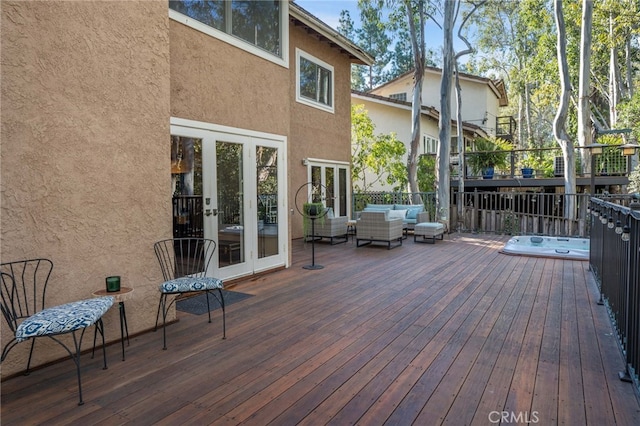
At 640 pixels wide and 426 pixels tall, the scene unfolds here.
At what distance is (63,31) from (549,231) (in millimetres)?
10604

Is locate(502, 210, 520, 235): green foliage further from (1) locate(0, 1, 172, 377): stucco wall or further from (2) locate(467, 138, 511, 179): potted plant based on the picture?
(1) locate(0, 1, 172, 377): stucco wall

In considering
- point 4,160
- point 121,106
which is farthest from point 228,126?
point 4,160

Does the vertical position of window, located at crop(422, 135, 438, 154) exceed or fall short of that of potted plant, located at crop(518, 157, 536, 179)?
it exceeds it

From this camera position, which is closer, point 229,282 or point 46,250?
point 46,250

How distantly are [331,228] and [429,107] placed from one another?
8477 mm

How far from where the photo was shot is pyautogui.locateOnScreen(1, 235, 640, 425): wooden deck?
85.5 inches

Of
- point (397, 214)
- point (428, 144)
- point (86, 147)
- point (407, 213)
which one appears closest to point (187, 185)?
point (86, 147)

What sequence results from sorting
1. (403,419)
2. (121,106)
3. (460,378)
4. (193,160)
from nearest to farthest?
1. (403,419)
2. (460,378)
3. (121,106)
4. (193,160)

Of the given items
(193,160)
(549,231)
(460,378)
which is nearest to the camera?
(460,378)

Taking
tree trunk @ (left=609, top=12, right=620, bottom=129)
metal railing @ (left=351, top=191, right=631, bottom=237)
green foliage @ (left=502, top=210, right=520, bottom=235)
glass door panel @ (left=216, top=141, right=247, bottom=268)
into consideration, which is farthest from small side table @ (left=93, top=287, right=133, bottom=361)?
tree trunk @ (left=609, top=12, right=620, bottom=129)

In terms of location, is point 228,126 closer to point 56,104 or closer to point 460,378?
point 56,104

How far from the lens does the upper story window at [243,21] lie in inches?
179

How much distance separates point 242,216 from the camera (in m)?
5.32

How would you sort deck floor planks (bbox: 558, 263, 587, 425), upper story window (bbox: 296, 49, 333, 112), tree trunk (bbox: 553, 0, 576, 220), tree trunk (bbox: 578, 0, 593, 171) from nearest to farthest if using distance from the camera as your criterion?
deck floor planks (bbox: 558, 263, 587, 425)
upper story window (bbox: 296, 49, 333, 112)
tree trunk (bbox: 553, 0, 576, 220)
tree trunk (bbox: 578, 0, 593, 171)
